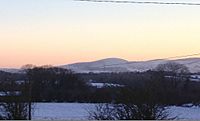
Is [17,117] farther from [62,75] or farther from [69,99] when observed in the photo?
[62,75]

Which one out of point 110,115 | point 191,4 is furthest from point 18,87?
point 191,4

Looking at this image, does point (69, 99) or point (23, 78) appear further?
point (69, 99)

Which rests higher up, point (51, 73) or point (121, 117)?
point (51, 73)

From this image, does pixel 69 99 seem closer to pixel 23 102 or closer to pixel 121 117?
pixel 23 102

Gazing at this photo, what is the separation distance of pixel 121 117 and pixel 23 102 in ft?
17.1

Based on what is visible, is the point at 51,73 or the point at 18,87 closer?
A: the point at 18,87

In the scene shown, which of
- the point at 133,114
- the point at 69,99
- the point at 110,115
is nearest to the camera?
the point at 133,114

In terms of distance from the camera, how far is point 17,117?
2059cm

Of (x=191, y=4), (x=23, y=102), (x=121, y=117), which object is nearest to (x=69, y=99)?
(x=23, y=102)

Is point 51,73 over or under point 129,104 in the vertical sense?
over

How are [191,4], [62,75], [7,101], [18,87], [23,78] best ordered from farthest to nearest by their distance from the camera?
1. [62,75]
2. [23,78]
3. [18,87]
4. [7,101]
5. [191,4]

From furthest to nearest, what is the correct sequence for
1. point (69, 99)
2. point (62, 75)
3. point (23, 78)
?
1. point (62, 75)
2. point (69, 99)
3. point (23, 78)

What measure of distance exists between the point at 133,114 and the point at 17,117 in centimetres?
529

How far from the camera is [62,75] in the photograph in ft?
190
